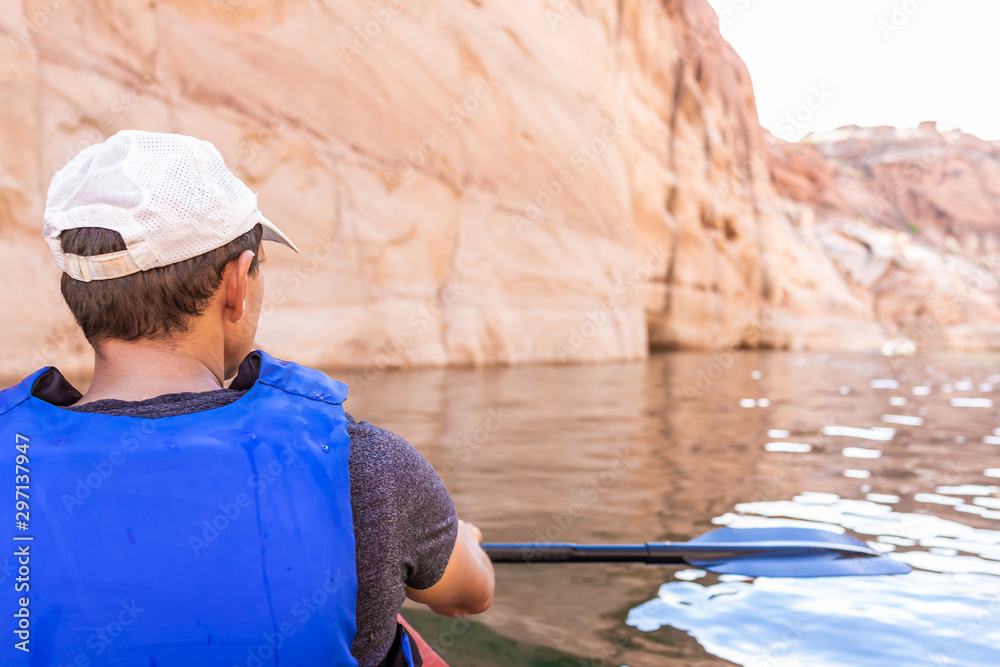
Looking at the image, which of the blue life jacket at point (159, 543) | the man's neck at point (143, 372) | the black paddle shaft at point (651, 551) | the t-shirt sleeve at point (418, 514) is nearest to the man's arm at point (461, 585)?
the t-shirt sleeve at point (418, 514)

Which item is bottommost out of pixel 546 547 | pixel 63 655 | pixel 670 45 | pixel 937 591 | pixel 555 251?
pixel 937 591

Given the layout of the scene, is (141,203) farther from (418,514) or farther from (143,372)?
(418,514)

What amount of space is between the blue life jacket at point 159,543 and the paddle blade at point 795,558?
2.15 m

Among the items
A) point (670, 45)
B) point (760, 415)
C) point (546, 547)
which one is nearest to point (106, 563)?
point (546, 547)

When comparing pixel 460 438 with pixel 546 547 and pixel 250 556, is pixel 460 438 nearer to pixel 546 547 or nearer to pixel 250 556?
pixel 546 547

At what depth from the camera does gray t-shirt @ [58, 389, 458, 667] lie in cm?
110

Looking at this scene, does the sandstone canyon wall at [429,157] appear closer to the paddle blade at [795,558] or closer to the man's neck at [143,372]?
the paddle blade at [795,558]

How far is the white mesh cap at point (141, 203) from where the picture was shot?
109 centimetres

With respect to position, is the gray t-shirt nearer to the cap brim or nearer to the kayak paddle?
the cap brim

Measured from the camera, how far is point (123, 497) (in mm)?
988

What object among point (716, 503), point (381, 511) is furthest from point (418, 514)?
point (716, 503)

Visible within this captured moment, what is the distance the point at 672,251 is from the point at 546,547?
56.9 feet

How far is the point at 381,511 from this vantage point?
1.12m

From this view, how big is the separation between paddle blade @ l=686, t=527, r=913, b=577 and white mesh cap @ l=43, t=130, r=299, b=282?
229 cm
